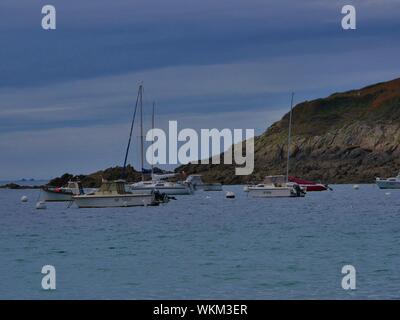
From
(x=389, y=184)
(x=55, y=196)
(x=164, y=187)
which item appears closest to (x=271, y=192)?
(x=164, y=187)

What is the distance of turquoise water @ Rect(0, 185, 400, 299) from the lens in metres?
27.0

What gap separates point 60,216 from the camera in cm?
7450

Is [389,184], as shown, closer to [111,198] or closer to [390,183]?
[390,183]

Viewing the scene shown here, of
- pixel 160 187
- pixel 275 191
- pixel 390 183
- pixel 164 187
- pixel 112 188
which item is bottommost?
pixel 390 183

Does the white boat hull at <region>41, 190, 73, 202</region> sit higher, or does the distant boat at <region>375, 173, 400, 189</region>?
the white boat hull at <region>41, 190, 73, 202</region>

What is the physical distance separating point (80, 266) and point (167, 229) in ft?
70.3

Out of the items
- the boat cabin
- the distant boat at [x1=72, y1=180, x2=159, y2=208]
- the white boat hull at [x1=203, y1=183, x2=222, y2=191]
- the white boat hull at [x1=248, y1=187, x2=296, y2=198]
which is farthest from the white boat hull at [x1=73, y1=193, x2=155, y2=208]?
the white boat hull at [x1=203, y1=183, x2=222, y2=191]

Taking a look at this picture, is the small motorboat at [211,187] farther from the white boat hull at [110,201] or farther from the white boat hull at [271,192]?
the white boat hull at [110,201]

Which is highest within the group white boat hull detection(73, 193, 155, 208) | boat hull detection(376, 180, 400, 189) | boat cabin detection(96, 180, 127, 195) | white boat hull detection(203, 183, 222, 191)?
boat cabin detection(96, 180, 127, 195)

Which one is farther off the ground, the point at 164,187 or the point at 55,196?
the point at 55,196

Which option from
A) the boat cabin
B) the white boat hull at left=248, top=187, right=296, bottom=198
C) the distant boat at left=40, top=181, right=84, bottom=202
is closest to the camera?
the boat cabin

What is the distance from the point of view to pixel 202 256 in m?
37.8

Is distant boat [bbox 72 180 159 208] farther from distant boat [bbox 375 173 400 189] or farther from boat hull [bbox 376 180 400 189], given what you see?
boat hull [bbox 376 180 400 189]
